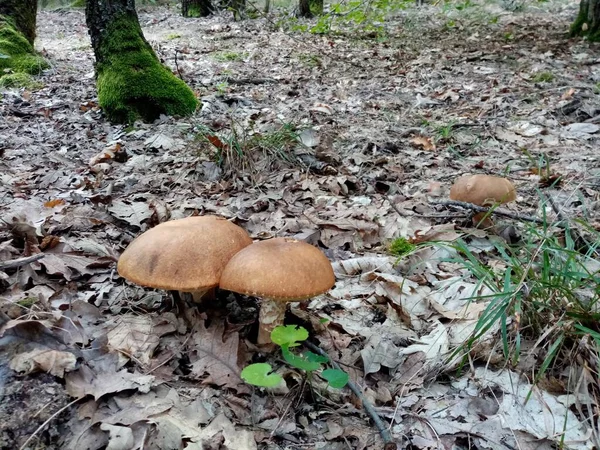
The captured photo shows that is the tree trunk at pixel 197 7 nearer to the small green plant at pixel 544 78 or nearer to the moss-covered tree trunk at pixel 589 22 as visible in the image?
the moss-covered tree trunk at pixel 589 22

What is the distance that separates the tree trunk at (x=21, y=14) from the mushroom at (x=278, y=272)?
31.4ft

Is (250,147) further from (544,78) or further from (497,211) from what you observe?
(544,78)

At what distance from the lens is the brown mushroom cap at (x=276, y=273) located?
211 centimetres

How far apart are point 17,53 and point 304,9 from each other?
887 cm

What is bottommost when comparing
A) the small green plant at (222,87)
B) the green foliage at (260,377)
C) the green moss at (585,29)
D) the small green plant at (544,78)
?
the green foliage at (260,377)

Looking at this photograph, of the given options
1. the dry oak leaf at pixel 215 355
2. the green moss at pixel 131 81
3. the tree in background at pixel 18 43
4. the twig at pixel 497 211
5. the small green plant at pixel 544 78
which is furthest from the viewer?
the tree in background at pixel 18 43

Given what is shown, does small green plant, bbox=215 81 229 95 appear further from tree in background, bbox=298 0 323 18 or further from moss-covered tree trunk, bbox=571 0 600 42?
tree in background, bbox=298 0 323 18

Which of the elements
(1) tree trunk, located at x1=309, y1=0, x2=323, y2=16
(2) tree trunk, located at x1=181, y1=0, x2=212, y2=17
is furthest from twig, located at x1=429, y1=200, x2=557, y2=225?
(2) tree trunk, located at x1=181, y1=0, x2=212, y2=17

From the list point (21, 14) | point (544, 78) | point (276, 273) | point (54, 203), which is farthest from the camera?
point (21, 14)

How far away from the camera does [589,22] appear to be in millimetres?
9102

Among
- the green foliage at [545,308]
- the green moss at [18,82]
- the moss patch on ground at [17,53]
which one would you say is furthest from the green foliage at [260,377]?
the moss patch on ground at [17,53]

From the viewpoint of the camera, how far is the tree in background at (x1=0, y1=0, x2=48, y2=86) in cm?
818

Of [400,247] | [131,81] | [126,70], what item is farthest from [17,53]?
[400,247]

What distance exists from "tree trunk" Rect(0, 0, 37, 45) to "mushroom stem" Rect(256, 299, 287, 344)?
952 cm
